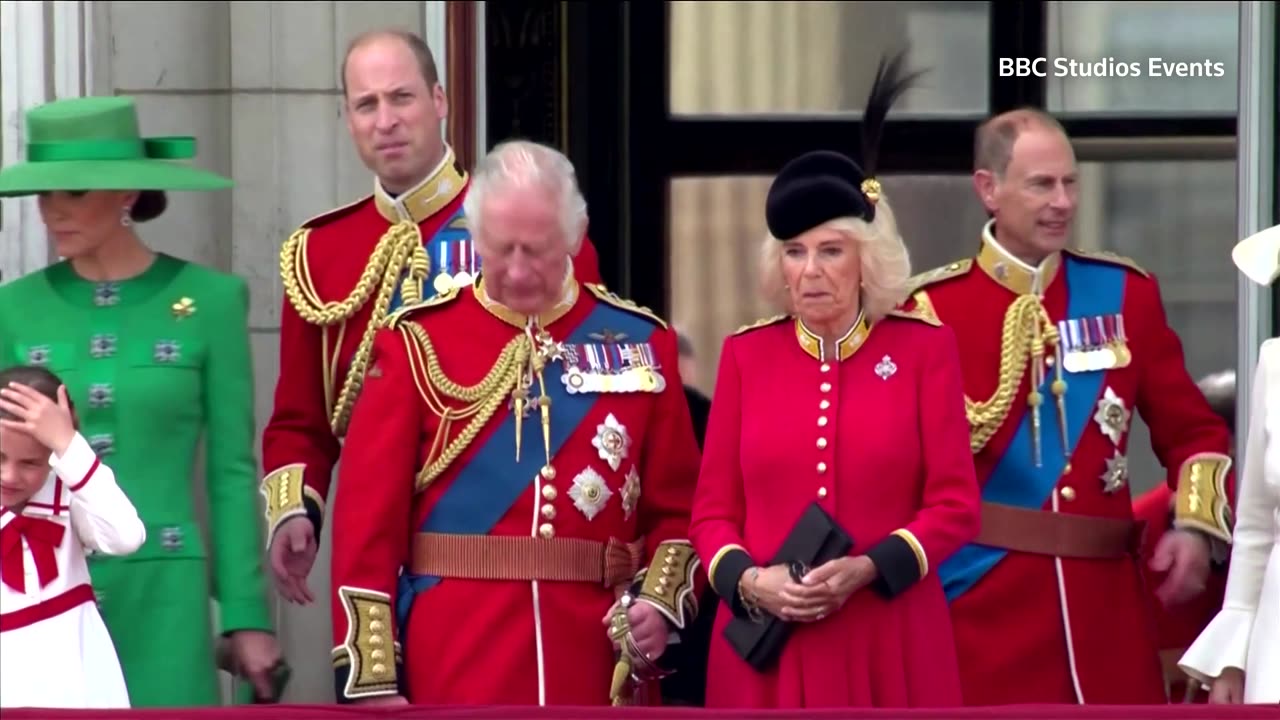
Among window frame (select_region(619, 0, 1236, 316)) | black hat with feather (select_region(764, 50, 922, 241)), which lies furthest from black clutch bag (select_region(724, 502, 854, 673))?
window frame (select_region(619, 0, 1236, 316))

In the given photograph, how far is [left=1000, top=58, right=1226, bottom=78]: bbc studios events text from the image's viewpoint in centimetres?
845

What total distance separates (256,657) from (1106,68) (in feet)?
11.5

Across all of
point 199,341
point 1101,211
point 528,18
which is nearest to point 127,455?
point 199,341

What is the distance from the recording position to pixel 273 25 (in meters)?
7.47

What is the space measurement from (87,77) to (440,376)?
185 cm

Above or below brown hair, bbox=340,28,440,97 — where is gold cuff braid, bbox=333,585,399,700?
below

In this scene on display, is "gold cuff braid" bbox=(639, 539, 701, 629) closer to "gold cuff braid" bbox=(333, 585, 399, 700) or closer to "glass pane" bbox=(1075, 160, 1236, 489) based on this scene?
"gold cuff braid" bbox=(333, 585, 399, 700)

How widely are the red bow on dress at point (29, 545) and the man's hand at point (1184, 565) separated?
2.01m

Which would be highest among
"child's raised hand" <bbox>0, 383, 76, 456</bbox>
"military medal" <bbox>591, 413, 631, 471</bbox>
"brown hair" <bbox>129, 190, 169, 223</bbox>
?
"brown hair" <bbox>129, 190, 169, 223</bbox>

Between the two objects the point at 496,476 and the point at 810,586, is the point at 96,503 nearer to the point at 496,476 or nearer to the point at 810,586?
the point at 496,476

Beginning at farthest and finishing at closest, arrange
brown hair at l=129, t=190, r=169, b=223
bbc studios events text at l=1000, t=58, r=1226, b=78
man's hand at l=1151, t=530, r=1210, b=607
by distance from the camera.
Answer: bbc studios events text at l=1000, t=58, r=1226, b=78 → man's hand at l=1151, t=530, r=1210, b=607 → brown hair at l=129, t=190, r=169, b=223

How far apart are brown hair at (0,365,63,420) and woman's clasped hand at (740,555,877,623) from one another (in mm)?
1185

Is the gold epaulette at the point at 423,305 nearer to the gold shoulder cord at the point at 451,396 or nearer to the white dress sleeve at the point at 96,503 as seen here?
the gold shoulder cord at the point at 451,396

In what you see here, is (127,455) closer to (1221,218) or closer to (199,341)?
(199,341)
